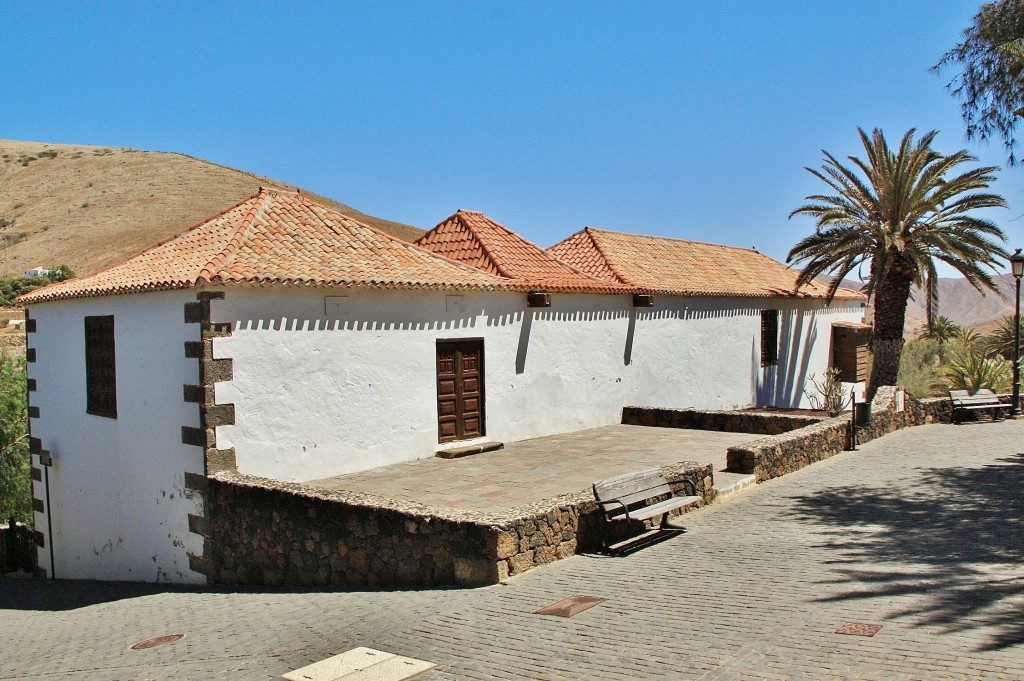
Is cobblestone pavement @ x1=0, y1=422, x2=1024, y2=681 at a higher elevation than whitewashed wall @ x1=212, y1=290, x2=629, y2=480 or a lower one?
lower

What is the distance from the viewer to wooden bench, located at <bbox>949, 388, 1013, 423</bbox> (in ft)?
57.3

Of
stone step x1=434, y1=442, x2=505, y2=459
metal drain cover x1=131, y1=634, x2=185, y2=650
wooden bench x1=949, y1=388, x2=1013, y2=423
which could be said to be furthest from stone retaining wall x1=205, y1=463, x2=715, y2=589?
wooden bench x1=949, y1=388, x2=1013, y2=423

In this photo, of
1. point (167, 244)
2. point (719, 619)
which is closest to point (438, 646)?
point (719, 619)

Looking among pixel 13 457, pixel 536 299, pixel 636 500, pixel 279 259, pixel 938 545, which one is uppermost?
pixel 279 259

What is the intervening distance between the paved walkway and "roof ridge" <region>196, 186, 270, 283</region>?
3.15 meters

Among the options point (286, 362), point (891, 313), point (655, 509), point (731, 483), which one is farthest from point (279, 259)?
point (891, 313)

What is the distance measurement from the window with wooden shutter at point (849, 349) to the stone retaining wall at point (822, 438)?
7.08 meters

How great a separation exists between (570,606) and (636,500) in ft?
7.29

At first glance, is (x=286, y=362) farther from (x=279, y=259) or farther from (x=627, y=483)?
(x=627, y=483)

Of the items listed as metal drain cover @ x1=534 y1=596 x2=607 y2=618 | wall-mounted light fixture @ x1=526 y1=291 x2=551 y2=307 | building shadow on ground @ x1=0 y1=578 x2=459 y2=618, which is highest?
wall-mounted light fixture @ x1=526 y1=291 x2=551 y2=307

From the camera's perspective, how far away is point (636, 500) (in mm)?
8234

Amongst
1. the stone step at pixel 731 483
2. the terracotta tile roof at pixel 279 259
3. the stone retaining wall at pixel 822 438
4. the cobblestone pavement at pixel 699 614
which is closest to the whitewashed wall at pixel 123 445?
the terracotta tile roof at pixel 279 259

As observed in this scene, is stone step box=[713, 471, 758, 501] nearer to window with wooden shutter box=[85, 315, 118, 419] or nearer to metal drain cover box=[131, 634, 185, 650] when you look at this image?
metal drain cover box=[131, 634, 185, 650]

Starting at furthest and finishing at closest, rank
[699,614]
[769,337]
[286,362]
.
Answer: [769,337] → [286,362] → [699,614]
